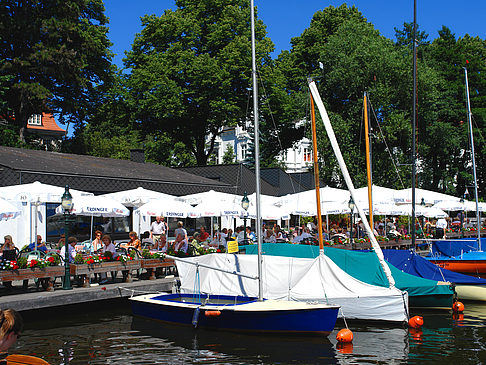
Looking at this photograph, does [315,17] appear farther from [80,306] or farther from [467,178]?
[80,306]

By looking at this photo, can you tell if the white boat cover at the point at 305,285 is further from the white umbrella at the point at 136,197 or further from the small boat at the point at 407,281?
the white umbrella at the point at 136,197

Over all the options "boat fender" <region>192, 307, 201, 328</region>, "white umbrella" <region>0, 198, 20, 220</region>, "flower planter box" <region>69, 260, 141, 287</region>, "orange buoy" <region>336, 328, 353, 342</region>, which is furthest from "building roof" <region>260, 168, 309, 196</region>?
"orange buoy" <region>336, 328, 353, 342</region>

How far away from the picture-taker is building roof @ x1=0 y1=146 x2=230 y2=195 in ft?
80.9

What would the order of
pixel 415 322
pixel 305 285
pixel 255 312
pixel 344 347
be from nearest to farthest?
pixel 344 347
pixel 255 312
pixel 415 322
pixel 305 285

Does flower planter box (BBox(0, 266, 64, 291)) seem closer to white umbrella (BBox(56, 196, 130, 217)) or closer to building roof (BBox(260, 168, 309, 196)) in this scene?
white umbrella (BBox(56, 196, 130, 217))

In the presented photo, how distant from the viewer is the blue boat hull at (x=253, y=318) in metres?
13.9

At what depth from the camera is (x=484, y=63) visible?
57.3 m

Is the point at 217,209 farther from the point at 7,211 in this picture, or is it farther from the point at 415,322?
the point at 415,322

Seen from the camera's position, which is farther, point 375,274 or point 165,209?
point 165,209

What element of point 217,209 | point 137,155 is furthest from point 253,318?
point 137,155

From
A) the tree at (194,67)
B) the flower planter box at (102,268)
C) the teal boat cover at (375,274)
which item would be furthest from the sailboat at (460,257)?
the tree at (194,67)

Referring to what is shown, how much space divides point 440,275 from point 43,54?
31180 mm

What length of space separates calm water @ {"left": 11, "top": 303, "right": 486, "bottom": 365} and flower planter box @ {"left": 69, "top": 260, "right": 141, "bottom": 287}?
1389 millimetres

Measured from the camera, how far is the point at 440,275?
61.7 ft
